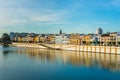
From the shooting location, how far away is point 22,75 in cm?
2652

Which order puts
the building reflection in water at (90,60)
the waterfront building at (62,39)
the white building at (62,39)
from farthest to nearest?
1. the waterfront building at (62,39)
2. the white building at (62,39)
3. the building reflection in water at (90,60)

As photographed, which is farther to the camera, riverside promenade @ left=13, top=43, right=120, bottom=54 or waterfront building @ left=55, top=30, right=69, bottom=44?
waterfront building @ left=55, top=30, right=69, bottom=44

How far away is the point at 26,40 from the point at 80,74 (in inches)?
4270

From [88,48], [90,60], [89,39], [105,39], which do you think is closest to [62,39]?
[89,39]

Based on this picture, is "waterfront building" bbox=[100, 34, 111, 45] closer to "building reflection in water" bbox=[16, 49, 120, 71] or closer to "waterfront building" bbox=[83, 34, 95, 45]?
"waterfront building" bbox=[83, 34, 95, 45]

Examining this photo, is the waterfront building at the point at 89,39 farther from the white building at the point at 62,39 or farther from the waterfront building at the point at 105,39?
the white building at the point at 62,39

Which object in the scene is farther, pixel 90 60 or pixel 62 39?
pixel 62 39

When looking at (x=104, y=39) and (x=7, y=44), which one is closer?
(x=104, y=39)

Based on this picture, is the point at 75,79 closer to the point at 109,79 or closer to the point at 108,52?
the point at 109,79

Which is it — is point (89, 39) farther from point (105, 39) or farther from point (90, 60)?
point (90, 60)

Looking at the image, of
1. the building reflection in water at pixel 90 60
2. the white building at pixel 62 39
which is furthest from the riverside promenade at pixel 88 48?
the white building at pixel 62 39

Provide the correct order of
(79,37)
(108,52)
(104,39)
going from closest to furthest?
(108,52)
(104,39)
(79,37)

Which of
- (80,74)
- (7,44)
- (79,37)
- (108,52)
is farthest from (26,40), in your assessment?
(80,74)

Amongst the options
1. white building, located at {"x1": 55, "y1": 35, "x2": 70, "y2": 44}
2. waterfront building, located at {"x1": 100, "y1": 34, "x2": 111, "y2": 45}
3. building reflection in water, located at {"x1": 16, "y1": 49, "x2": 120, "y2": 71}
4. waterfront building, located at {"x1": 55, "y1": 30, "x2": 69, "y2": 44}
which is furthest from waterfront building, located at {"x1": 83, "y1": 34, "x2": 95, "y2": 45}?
building reflection in water, located at {"x1": 16, "y1": 49, "x2": 120, "y2": 71}
